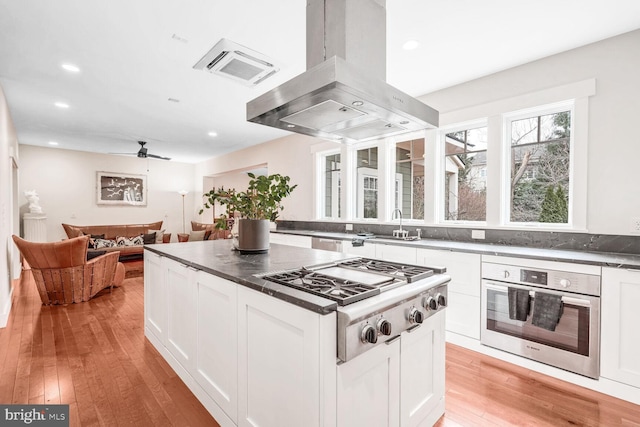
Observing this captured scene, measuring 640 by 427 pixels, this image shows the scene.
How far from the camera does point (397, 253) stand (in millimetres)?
3117

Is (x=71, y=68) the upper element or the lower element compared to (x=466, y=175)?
upper

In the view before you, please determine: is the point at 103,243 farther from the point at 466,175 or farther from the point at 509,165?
the point at 509,165

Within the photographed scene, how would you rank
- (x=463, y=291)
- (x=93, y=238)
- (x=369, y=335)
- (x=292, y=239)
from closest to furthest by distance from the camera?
(x=369, y=335), (x=463, y=291), (x=292, y=239), (x=93, y=238)

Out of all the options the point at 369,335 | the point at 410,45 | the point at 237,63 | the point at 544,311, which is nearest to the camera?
the point at 369,335

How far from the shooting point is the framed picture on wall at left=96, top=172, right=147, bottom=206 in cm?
757

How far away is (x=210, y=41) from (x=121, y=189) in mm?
6972

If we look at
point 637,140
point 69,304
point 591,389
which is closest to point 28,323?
point 69,304

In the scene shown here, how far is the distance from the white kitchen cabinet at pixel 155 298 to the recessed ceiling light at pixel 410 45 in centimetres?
278

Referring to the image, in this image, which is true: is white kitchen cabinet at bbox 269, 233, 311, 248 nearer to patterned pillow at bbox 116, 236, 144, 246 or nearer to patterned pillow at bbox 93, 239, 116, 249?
patterned pillow at bbox 116, 236, 144, 246

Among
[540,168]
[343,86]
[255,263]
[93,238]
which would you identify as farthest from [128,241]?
[540,168]

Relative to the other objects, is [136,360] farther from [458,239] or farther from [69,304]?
[458,239]

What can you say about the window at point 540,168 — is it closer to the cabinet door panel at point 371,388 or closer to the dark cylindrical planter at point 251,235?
the cabinet door panel at point 371,388

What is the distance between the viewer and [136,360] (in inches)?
97.0

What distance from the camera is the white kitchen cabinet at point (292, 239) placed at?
14.5 ft
